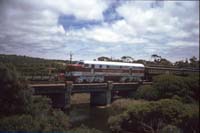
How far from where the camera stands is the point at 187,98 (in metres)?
29.9

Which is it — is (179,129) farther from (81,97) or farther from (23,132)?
(81,97)

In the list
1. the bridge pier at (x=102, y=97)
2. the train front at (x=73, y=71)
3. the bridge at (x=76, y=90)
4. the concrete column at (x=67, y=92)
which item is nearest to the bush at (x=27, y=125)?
the bridge at (x=76, y=90)

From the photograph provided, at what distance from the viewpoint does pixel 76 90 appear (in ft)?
123

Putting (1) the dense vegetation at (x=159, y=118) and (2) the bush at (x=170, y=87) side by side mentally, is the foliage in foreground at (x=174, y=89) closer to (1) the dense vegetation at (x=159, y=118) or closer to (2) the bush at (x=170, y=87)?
(2) the bush at (x=170, y=87)

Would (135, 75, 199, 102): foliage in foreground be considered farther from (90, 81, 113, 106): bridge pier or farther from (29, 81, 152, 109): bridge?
(29, 81, 152, 109): bridge

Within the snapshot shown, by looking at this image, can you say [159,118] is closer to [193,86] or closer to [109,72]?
[193,86]

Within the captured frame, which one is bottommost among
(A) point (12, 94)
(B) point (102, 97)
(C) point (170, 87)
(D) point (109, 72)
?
(B) point (102, 97)

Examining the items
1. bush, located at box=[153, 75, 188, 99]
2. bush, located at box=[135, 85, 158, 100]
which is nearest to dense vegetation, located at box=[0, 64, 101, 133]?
bush, located at box=[135, 85, 158, 100]

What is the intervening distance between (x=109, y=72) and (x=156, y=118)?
21.0 m

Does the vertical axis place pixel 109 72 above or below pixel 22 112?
above

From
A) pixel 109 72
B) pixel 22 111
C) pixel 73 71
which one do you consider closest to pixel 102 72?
pixel 109 72

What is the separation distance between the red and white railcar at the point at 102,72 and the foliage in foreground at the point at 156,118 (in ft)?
50.7

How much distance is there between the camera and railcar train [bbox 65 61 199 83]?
38.2 metres

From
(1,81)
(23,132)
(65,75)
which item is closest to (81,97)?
(65,75)
